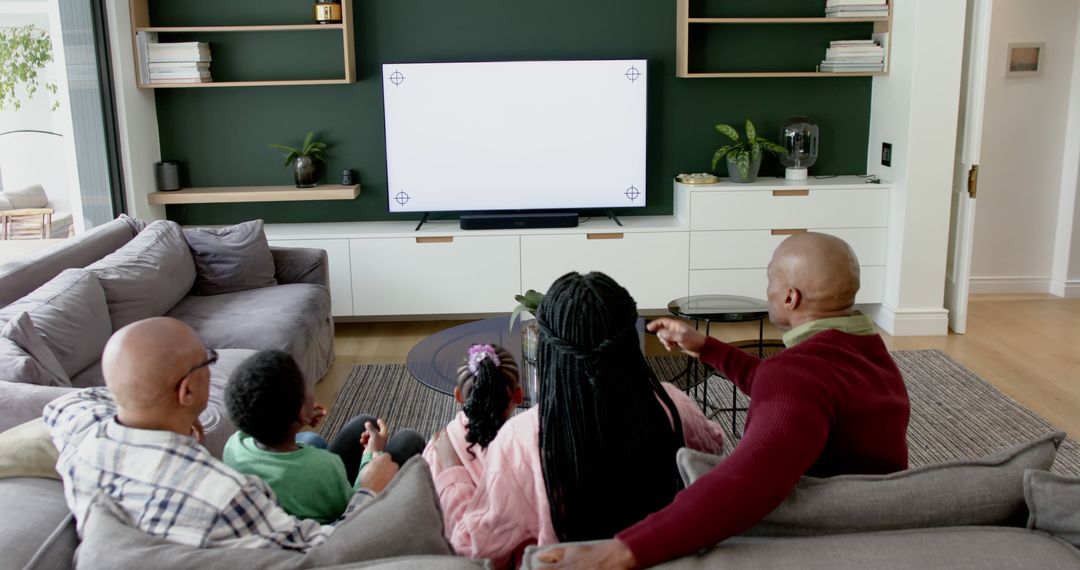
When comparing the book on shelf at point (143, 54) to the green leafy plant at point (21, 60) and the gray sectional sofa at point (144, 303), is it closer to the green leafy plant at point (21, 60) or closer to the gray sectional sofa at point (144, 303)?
the green leafy plant at point (21, 60)

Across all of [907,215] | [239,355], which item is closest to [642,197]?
[907,215]

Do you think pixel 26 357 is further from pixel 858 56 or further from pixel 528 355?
pixel 858 56

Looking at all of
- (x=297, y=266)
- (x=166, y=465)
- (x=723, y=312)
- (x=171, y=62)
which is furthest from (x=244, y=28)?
(x=166, y=465)

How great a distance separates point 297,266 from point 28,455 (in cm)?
Answer: 285

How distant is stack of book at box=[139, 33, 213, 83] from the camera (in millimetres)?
4949

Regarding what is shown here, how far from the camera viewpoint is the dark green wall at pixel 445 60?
17.0 ft

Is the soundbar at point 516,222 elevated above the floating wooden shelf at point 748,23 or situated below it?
below

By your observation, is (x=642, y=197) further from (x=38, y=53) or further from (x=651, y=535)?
(x=651, y=535)

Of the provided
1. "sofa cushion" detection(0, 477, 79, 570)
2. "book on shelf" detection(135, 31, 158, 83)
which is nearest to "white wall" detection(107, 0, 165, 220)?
"book on shelf" detection(135, 31, 158, 83)

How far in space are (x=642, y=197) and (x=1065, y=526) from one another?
401cm

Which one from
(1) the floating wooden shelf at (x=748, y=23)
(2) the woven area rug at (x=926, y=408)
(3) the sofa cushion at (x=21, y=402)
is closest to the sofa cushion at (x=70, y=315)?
(3) the sofa cushion at (x=21, y=402)

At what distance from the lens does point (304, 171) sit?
17.0 feet

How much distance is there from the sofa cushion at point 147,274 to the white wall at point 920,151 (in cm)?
352

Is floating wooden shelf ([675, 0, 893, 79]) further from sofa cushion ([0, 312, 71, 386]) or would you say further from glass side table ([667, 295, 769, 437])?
sofa cushion ([0, 312, 71, 386])
